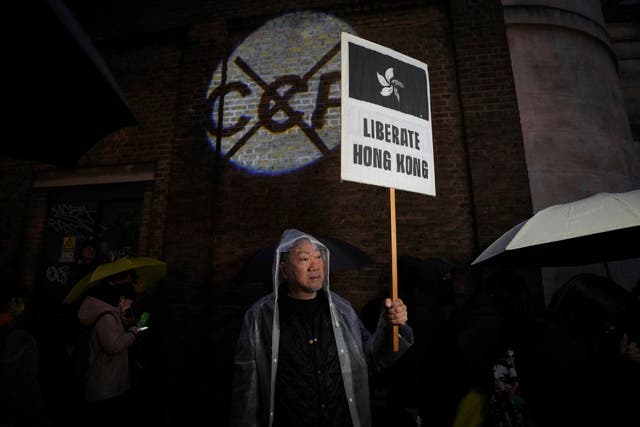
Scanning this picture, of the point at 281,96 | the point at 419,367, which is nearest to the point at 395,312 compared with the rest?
the point at 419,367

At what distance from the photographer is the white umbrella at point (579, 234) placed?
2.15 m

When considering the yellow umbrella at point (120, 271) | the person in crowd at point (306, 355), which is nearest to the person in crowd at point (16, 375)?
the yellow umbrella at point (120, 271)

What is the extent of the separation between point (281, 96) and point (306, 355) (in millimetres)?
4324

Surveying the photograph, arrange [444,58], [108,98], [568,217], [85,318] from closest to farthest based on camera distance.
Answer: [108,98]
[568,217]
[85,318]
[444,58]

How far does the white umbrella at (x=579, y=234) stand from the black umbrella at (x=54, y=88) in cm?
260

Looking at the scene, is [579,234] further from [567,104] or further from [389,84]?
[567,104]

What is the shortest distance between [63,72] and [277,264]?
153cm

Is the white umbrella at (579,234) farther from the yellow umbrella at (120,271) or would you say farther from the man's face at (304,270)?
the yellow umbrella at (120,271)

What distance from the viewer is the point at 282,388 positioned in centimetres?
198

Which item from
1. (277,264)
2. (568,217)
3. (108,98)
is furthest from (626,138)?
(108,98)

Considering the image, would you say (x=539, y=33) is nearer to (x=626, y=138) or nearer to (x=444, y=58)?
(x=444, y=58)

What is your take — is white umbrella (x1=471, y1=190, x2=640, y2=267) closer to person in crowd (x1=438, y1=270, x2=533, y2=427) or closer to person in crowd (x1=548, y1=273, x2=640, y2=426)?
person in crowd (x1=438, y1=270, x2=533, y2=427)

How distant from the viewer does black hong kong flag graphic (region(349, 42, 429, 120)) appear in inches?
85.7

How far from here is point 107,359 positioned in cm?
280
